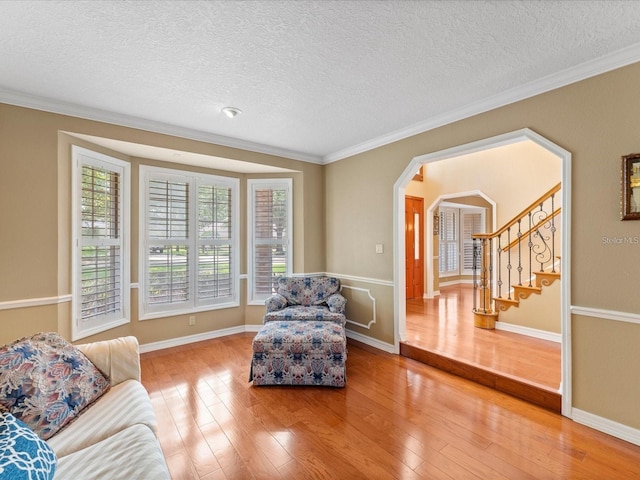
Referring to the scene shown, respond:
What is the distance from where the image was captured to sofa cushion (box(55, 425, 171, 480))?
1229 mm

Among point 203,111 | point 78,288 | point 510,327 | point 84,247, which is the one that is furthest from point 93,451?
point 510,327

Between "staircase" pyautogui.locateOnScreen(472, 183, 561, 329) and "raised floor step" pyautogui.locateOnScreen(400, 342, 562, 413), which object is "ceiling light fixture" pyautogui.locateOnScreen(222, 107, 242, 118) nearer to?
"raised floor step" pyautogui.locateOnScreen(400, 342, 562, 413)

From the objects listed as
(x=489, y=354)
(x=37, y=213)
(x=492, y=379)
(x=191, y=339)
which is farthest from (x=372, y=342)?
(x=37, y=213)

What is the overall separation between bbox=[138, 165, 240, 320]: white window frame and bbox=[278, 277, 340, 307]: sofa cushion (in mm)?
906

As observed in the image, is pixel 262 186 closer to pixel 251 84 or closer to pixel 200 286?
pixel 200 286

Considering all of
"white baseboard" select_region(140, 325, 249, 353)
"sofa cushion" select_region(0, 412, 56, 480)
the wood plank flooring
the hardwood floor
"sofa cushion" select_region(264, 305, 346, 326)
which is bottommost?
the hardwood floor

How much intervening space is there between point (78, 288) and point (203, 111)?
7.22ft

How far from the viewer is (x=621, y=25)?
1797mm

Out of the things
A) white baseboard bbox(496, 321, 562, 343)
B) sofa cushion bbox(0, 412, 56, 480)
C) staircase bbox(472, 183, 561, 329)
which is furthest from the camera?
staircase bbox(472, 183, 561, 329)

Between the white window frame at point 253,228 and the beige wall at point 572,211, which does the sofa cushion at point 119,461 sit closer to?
the beige wall at point 572,211

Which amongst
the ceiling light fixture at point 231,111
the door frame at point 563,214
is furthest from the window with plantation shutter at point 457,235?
the ceiling light fixture at point 231,111

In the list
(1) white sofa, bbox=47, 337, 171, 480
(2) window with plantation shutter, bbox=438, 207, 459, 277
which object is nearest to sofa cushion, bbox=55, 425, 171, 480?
(1) white sofa, bbox=47, 337, 171, 480

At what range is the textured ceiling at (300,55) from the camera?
1.68 meters

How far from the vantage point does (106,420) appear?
1.62 m
